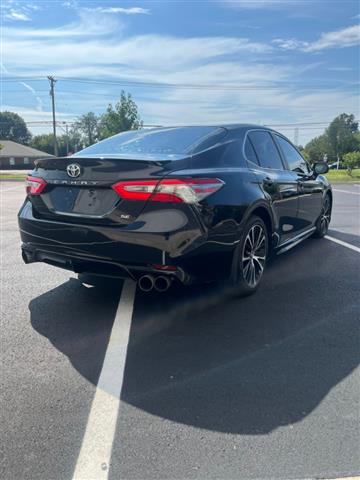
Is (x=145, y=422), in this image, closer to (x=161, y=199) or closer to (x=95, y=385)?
(x=95, y=385)

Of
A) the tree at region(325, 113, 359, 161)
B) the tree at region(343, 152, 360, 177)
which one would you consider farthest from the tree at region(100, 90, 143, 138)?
the tree at region(325, 113, 359, 161)

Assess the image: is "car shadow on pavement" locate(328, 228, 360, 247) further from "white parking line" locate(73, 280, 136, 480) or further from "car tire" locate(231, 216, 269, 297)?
"white parking line" locate(73, 280, 136, 480)

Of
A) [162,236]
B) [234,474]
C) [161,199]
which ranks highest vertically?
[161,199]

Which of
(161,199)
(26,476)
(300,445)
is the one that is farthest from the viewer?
(161,199)

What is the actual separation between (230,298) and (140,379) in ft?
5.33

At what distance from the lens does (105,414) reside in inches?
91.7

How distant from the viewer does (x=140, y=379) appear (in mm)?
2666

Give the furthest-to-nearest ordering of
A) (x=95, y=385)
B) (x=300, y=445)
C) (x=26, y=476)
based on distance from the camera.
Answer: (x=95, y=385) < (x=300, y=445) < (x=26, y=476)

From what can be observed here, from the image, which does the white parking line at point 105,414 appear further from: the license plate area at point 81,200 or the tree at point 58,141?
the tree at point 58,141

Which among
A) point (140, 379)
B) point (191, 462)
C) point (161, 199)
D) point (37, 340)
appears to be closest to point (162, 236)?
point (161, 199)

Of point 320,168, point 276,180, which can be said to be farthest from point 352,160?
point 276,180

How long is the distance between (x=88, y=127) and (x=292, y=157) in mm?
105257

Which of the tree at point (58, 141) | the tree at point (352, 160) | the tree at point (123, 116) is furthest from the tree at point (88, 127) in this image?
the tree at point (352, 160)

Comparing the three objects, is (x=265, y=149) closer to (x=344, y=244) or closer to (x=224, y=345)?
(x=224, y=345)
